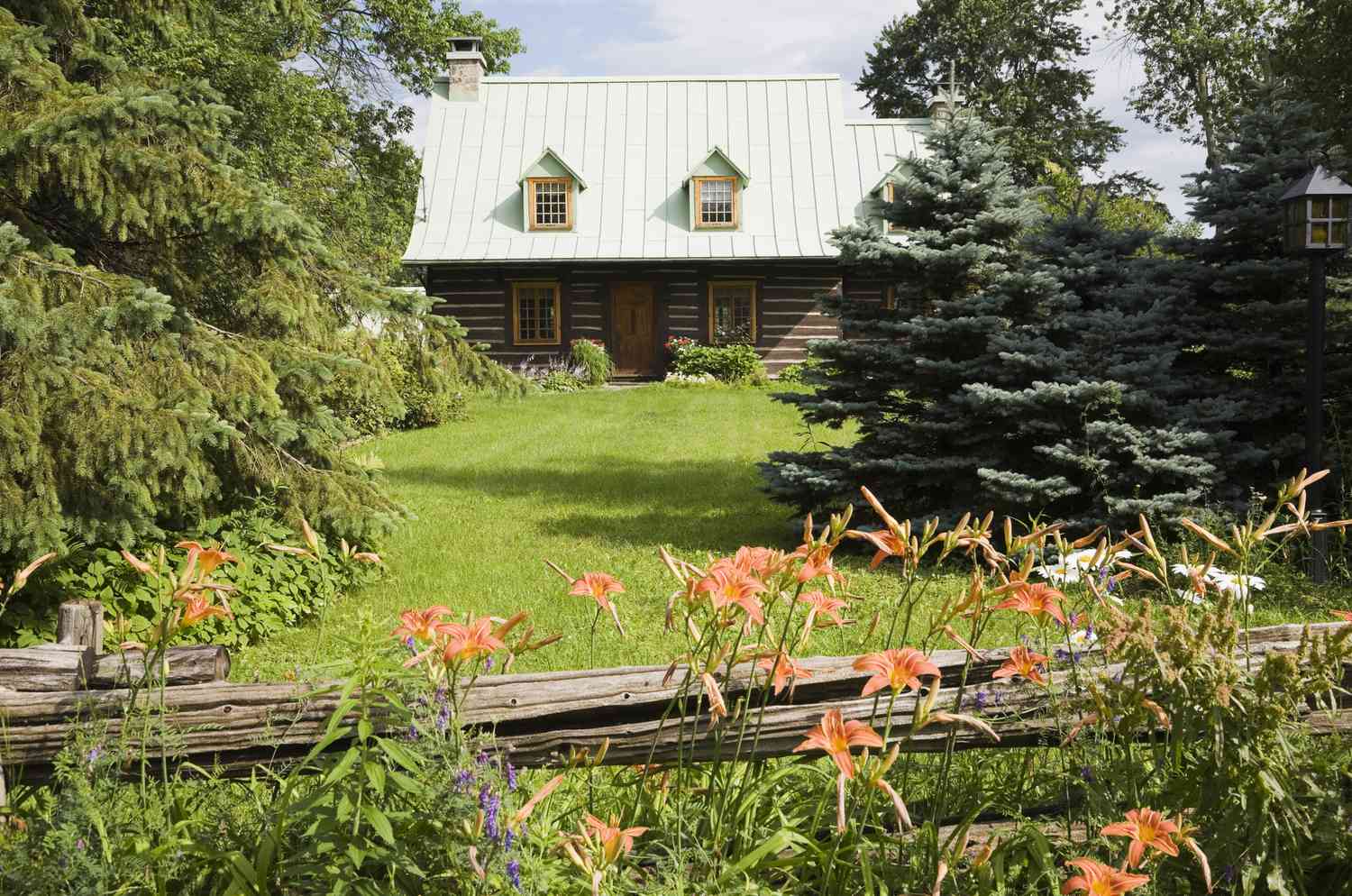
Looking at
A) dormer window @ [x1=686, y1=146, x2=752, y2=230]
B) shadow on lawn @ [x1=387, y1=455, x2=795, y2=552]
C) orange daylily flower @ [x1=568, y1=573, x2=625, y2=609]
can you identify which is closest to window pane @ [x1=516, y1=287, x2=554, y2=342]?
dormer window @ [x1=686, y1=146, x2=752, y2=230]

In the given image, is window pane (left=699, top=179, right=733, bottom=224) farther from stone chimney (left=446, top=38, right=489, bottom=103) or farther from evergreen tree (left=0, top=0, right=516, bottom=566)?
evergreen tree (left=0, top=0, right=516, bottom=566)

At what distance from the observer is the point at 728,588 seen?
1.90 meters

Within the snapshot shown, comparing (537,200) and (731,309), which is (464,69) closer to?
(537,200)

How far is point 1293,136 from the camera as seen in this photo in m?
7.57

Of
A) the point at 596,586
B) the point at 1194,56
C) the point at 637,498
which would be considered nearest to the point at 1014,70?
the point at 1194,56

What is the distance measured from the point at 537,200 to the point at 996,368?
16.6 metres

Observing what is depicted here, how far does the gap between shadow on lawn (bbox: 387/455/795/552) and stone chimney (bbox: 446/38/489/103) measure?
14362 mm

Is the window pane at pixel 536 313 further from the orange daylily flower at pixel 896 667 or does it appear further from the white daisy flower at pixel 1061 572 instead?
the orange daylily flower at pixel 896 667

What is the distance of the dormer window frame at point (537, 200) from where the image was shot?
882 inches

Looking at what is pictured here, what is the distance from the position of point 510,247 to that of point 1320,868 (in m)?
21.0

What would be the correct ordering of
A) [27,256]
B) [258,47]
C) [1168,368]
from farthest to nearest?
[258,47] → [1168,368] → [27,256]

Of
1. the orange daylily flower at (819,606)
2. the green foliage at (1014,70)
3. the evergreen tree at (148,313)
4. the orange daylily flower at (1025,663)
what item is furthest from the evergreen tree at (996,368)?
the green foliage at (1014,70)

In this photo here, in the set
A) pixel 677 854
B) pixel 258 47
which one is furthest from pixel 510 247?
pixel 677 854

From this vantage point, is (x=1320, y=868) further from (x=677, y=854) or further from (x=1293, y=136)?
(x=1293, y=136)
